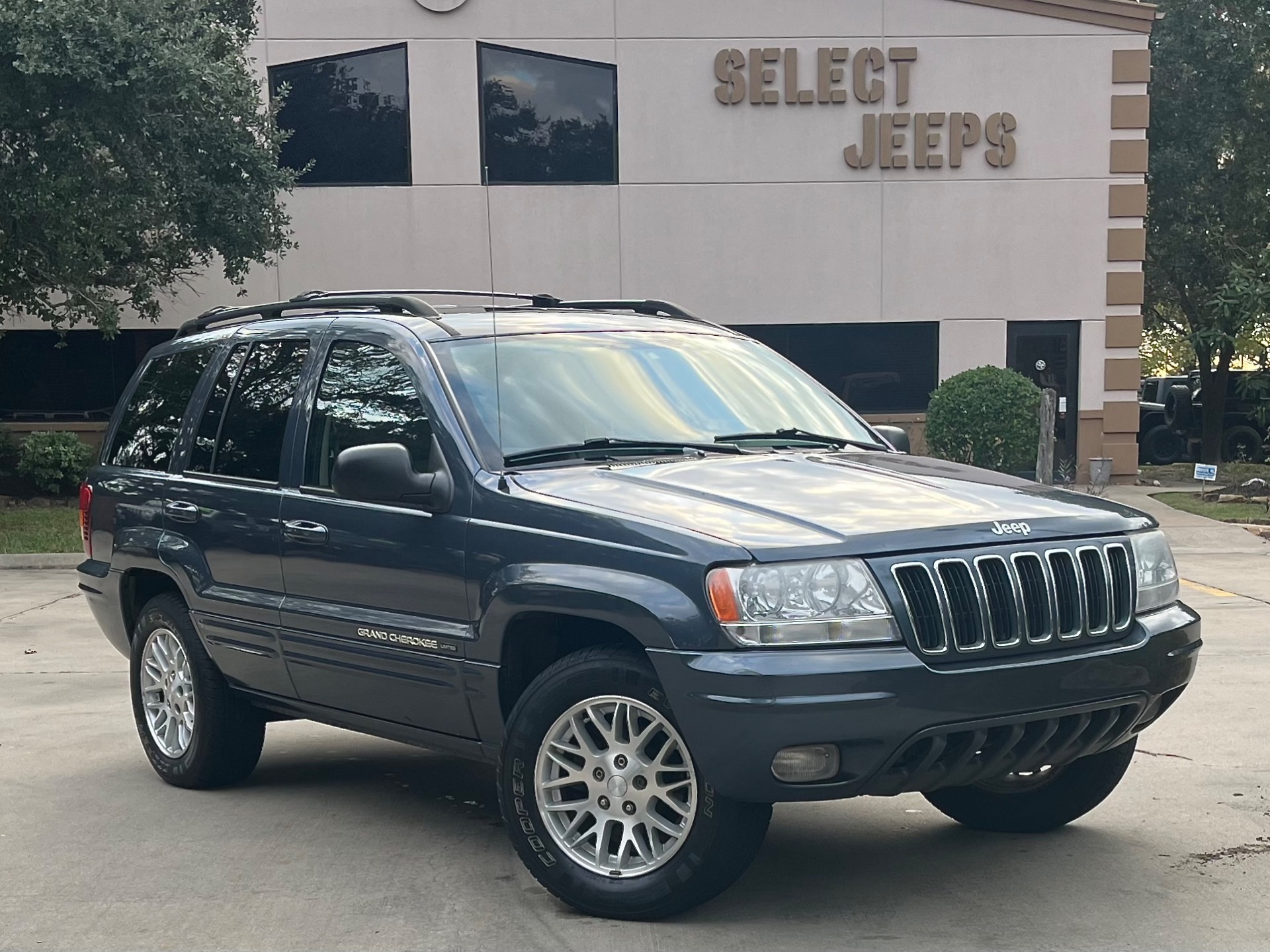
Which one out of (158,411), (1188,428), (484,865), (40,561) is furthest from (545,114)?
(484,865)

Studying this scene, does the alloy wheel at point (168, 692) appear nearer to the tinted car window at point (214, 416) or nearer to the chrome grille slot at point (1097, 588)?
the tinted car window at point (214, 416)

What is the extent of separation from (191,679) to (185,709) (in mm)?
168

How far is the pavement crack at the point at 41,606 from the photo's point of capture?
1241 centimetres

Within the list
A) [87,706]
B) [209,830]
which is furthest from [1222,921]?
[87,706]

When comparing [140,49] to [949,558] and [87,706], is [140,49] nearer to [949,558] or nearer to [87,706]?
[87,706]

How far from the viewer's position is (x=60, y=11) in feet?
54.9

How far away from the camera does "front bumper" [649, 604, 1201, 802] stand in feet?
13.6

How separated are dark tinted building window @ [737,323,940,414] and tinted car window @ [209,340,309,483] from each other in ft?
59.2

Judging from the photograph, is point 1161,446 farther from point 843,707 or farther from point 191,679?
point 843,707

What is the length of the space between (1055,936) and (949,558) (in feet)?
3.76

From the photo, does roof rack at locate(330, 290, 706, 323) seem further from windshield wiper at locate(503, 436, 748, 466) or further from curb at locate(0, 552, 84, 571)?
curb at locate(0, 552, 84, 571)

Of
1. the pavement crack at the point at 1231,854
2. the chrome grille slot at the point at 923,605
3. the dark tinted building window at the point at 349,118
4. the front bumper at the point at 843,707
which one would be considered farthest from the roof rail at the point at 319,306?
the dark tinted building window at the point at 349,118

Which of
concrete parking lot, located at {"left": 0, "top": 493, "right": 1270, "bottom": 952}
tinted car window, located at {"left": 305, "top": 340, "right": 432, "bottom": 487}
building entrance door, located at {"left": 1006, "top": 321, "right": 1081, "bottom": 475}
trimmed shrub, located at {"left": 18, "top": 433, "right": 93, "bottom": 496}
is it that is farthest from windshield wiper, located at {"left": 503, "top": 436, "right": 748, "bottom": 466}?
building entrance door, located at {"left": 1006, "top": 321, "right": 1081, "bottom": 475}

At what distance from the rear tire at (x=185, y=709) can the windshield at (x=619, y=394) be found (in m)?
1.88
